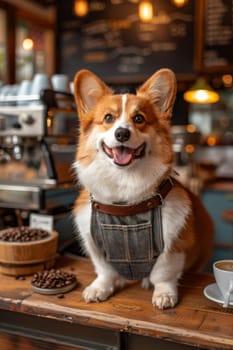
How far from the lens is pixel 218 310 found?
109cm

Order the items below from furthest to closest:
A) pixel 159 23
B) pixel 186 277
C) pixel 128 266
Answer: pixel 159 23, pixel 186 277, pixel 128 266

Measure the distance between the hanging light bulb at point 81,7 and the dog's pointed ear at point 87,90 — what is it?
3.16 metres

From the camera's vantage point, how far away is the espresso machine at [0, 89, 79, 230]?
5.64ft

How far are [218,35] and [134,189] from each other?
3028 mm

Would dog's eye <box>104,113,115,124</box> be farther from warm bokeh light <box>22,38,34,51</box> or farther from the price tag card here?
warm bokeh light <box>22,38,34,51</box>

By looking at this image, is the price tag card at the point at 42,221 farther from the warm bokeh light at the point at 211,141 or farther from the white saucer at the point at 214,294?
the warm bokeh light at the point at 211,141

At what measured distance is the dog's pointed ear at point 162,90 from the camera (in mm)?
1142

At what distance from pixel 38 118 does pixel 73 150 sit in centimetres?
34

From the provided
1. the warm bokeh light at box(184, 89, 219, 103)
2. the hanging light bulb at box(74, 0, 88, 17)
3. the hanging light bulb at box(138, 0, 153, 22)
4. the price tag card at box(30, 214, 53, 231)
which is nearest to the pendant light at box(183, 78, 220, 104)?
the warm bokeh light at box(184, 89, 219, 103)

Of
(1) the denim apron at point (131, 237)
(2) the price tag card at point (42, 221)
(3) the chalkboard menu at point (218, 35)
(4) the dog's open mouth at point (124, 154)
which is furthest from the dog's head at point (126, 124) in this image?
(3) the chalkboard menu at point (218, 35)

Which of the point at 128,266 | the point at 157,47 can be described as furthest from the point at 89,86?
the point at 157,47

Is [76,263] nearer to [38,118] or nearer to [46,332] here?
[46,332]

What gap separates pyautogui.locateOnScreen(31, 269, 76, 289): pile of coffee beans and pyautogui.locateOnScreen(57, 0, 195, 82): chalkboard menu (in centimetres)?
301

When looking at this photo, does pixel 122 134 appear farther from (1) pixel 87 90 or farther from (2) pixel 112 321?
(2) pixel 112 321
